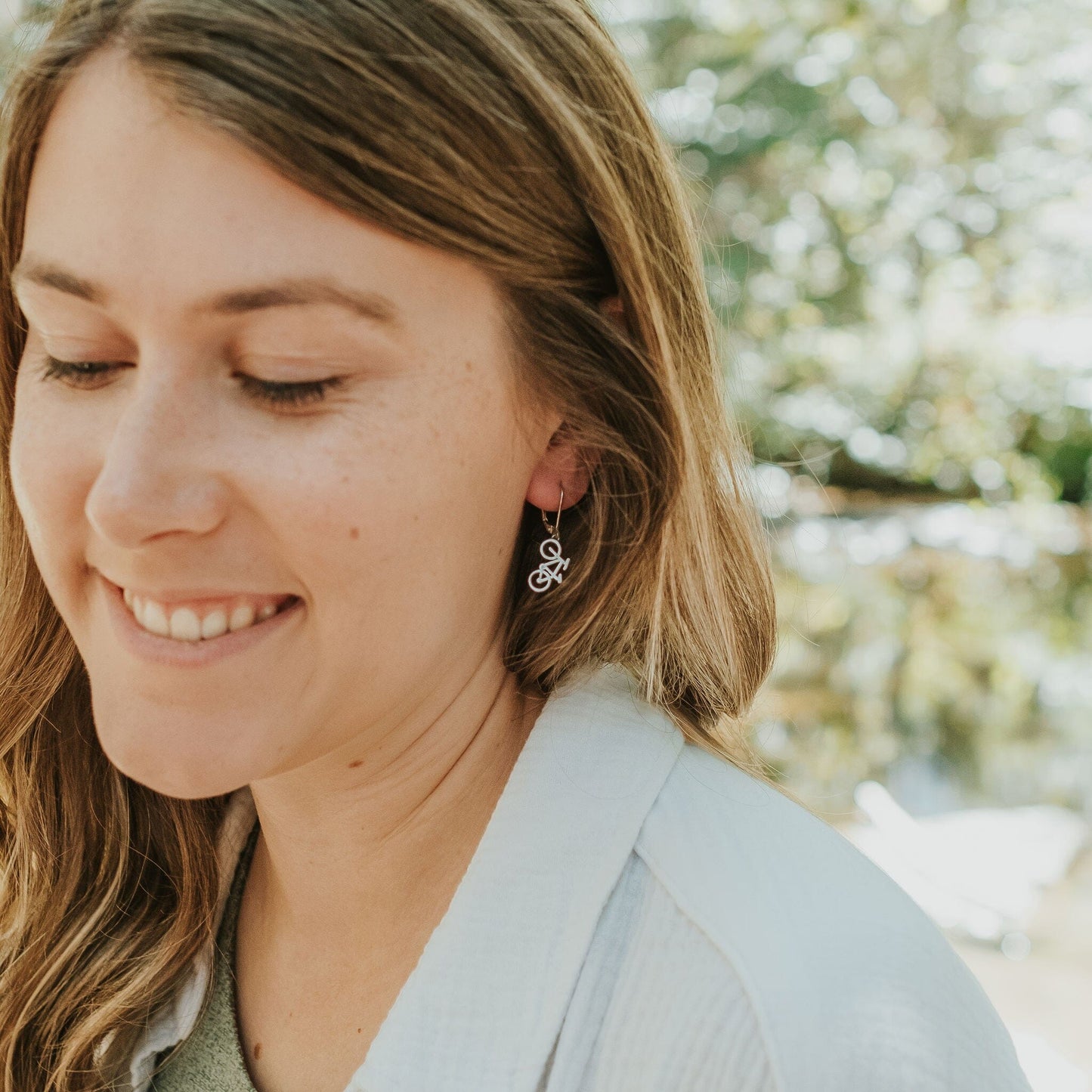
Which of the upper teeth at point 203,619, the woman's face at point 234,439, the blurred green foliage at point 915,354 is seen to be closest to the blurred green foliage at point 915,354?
the blurred green foliage at point 915,354

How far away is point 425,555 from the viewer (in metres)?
1.31

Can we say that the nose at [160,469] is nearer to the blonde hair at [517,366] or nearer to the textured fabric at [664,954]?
the blonde hair at [517,366]

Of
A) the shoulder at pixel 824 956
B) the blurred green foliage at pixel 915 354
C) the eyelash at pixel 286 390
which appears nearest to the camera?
the shoulder at pixel 824 956

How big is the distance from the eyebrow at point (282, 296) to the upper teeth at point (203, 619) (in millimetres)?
298

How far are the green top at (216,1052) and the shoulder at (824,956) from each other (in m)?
0.64

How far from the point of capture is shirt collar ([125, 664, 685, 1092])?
1.30 m

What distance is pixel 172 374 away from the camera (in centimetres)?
121

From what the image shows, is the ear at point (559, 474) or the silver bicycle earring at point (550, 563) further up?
the ear at point (559, 474)

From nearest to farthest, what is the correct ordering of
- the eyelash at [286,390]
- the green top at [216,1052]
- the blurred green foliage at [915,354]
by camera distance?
1. the eyelash at [286,390]
2. the green top at [216,1052]
3. the blurred green foliage at [915,354]

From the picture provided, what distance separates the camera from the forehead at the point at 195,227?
1.17 meters

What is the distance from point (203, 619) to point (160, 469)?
0.58 feet

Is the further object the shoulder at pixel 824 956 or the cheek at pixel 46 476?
the cheek at pixel 46 476

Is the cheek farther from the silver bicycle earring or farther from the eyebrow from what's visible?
the silver bicycle earring

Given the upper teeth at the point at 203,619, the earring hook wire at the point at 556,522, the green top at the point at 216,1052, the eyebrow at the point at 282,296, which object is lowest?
the green top at the point at 216,1052
